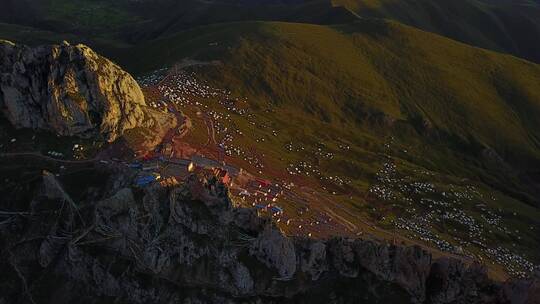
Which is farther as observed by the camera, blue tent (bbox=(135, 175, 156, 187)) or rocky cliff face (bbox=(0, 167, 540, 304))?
blue tent (bbox=(135, 175, 156, 187))

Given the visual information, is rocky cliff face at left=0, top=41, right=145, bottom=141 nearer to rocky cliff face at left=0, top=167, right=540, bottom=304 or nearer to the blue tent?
rocky cliff face at left=0, top=167, right=540, bottom=304

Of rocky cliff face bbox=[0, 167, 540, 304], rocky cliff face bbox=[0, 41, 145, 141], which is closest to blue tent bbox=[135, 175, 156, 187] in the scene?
rocky cliff face bbox=[0, 167, 540, 304]

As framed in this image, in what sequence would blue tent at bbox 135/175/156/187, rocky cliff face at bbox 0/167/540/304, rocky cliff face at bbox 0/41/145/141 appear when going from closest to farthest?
rocky cliff face at bbox 0/167/540/304, blue tent at bbox 135/175/156/187, rocky cliff face at bbox 0/41/145/141

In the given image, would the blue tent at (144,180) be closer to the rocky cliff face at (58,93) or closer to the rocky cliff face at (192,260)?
the rocky cliff face at (192,260)

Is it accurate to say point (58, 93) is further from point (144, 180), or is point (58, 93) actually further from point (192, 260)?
point (192, 260)

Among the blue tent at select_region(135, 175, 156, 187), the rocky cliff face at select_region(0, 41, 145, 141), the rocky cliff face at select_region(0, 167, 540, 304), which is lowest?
the rocky cliff face at select_region(0, 167, 540, 304)

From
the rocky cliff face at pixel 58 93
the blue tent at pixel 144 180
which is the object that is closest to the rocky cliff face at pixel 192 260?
the blue tent at pixel 144 180

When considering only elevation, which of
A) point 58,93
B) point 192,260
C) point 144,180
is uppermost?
point 58,93

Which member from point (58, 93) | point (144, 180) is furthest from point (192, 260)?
point (58, 93)
